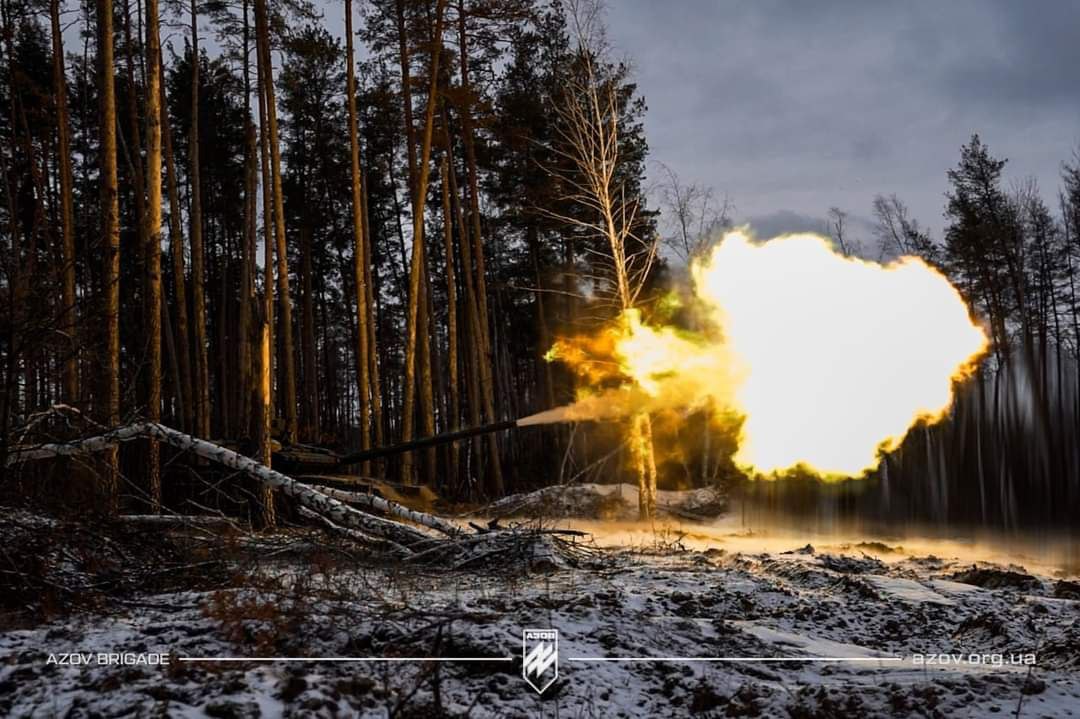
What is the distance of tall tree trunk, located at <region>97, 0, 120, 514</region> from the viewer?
37.4 feet

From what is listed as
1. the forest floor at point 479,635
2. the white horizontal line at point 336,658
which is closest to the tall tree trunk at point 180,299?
the forest floor at point 479,635

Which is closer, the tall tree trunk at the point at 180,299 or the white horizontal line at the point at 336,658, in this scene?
the white horizontal line at the point at 336,658

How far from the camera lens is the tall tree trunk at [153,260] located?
12.6 metres

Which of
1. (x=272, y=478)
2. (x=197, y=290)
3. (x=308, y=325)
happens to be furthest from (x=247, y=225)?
(x=272, y=478)

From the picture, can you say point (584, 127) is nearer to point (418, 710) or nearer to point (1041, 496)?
point (1041, 496)

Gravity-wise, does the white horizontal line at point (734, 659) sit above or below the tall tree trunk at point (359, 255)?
below

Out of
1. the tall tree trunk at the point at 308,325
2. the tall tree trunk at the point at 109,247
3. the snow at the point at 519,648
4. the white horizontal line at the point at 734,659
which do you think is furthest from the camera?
the tall tree trunk at the point at 308,325

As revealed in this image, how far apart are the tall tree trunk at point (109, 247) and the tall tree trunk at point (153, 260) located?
503mm

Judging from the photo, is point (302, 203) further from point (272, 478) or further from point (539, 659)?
point (539, 659)

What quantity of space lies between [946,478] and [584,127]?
14080 mm

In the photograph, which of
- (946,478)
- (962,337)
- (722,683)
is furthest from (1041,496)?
(722,683)

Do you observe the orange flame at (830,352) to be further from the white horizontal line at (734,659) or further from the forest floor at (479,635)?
the white horizontal line at (734,659)

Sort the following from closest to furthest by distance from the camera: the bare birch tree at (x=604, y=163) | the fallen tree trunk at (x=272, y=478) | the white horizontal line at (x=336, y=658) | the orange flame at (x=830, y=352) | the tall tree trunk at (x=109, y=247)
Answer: the white horizontal line at (x=336, y=658), the fallen tree trunk at (x=272, y=478), the tall tree trunk at (x=109, y=247), the orange flame at (x=830, y=352), the bare birch tree at (x=604, y=163)

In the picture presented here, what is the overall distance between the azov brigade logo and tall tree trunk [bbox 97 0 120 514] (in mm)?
7276
